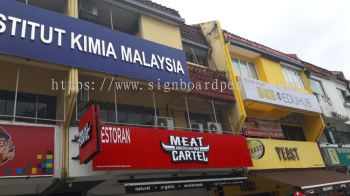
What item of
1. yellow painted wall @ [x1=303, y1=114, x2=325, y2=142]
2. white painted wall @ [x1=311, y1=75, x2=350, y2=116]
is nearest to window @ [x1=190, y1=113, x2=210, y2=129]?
yellow painted wall @ [x1=303, y1=114, x2=325, y2=142]

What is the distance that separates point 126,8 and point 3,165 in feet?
27.5

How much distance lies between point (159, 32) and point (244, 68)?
21.5 ft

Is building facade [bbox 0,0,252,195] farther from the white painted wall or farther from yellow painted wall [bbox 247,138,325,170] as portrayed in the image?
the white painted wall

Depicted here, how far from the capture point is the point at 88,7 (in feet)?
44.1

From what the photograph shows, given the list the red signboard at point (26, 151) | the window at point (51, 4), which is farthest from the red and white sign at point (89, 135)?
the window at point (51, 4)

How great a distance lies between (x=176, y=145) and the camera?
12.3 meters

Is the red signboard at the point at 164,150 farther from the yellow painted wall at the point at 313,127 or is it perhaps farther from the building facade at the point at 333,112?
the building facade at the point at 333,112

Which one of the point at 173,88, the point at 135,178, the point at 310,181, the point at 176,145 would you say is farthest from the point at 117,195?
the point at 310,181

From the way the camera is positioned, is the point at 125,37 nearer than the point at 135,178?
No

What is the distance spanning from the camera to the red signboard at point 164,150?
10.3 m

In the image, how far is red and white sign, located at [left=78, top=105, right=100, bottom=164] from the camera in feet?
29.2

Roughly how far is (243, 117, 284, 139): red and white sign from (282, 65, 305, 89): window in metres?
3.15

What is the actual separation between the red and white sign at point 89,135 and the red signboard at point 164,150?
272 millimetres

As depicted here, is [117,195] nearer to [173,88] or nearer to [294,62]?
[173,88]
